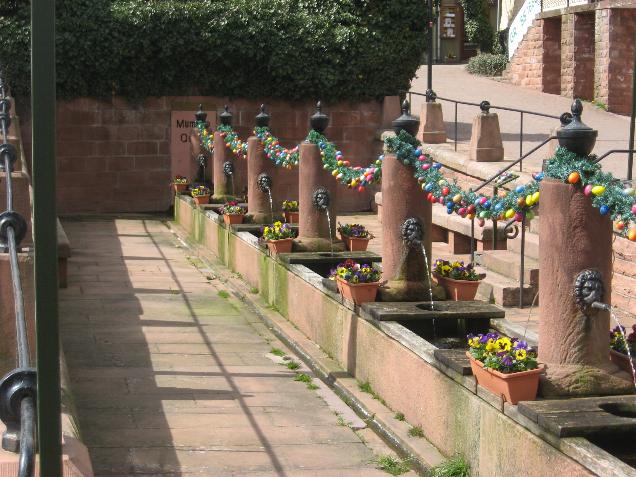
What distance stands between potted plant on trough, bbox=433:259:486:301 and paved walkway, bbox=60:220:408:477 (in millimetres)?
1337

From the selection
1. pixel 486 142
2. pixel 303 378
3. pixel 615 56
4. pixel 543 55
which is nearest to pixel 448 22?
pixel 543 55

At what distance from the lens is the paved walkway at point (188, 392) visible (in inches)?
296

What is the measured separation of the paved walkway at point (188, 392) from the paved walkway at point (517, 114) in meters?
6.42


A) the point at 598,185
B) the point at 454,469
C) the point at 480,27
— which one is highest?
the point at 480,27

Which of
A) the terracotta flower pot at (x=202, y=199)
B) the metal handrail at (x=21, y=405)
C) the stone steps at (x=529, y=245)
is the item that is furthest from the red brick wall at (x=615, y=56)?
the metal handrail at (x=21, y=405)

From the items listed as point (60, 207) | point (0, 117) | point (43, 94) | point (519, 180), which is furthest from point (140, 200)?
point (43, 94)

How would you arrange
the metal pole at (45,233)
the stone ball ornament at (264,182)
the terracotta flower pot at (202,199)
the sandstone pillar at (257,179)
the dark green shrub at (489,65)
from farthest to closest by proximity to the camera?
1. the dark green shrub at (489,65)
2. the terracotta flower pot at (202,199)
3. the sandstone pillar at (257,179)
4. the stone ball ornament at (264,182)
5. the metal pole at (45,233)

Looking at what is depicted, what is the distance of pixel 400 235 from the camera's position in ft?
30.5

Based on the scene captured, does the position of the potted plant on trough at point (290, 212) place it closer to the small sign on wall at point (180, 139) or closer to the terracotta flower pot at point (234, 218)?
the terracotta flower pot at point (234, 218)

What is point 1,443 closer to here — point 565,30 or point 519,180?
point 519,180

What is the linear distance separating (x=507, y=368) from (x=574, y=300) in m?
0.52

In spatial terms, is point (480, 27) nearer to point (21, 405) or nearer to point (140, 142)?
point (140, 142)

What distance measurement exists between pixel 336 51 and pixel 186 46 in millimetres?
3054

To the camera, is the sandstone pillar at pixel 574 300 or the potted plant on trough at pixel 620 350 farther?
the potted plant on trough at pixel 620 350
